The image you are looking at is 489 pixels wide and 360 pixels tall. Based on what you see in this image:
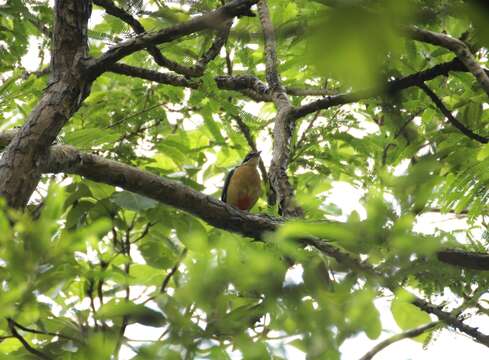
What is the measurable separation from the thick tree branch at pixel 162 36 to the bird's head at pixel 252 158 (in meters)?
3.28

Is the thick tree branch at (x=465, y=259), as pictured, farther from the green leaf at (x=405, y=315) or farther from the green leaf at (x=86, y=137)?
the green leaf at (x=86, y=137)

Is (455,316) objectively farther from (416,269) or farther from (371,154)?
(371,154)

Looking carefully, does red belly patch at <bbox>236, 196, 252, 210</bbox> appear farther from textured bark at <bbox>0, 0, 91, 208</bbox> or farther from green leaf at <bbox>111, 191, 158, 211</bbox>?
textured bark at <bbox>0, 0, 91, 208</bbox>

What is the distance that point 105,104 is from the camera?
4.62 m

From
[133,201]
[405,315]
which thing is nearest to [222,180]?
[133,201]

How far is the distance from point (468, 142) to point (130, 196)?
6.97 ft

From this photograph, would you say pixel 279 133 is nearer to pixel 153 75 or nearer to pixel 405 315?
pixel 153 75

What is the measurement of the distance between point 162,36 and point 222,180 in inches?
152

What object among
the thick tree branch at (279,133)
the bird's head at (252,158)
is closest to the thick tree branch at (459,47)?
the thick tree branch at (279,133)

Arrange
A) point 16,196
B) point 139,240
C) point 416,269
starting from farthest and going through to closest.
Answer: point 139,240 < point 16,196 < point 416,269

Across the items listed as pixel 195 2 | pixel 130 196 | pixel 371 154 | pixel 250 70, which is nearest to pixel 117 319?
pixel 130 196

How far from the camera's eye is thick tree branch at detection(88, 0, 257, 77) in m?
2.66

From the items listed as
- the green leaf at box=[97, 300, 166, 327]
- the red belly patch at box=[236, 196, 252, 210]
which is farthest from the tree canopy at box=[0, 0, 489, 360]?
the red belly patch at box=[236, 196, 252, 210]

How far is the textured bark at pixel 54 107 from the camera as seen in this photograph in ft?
8.05
